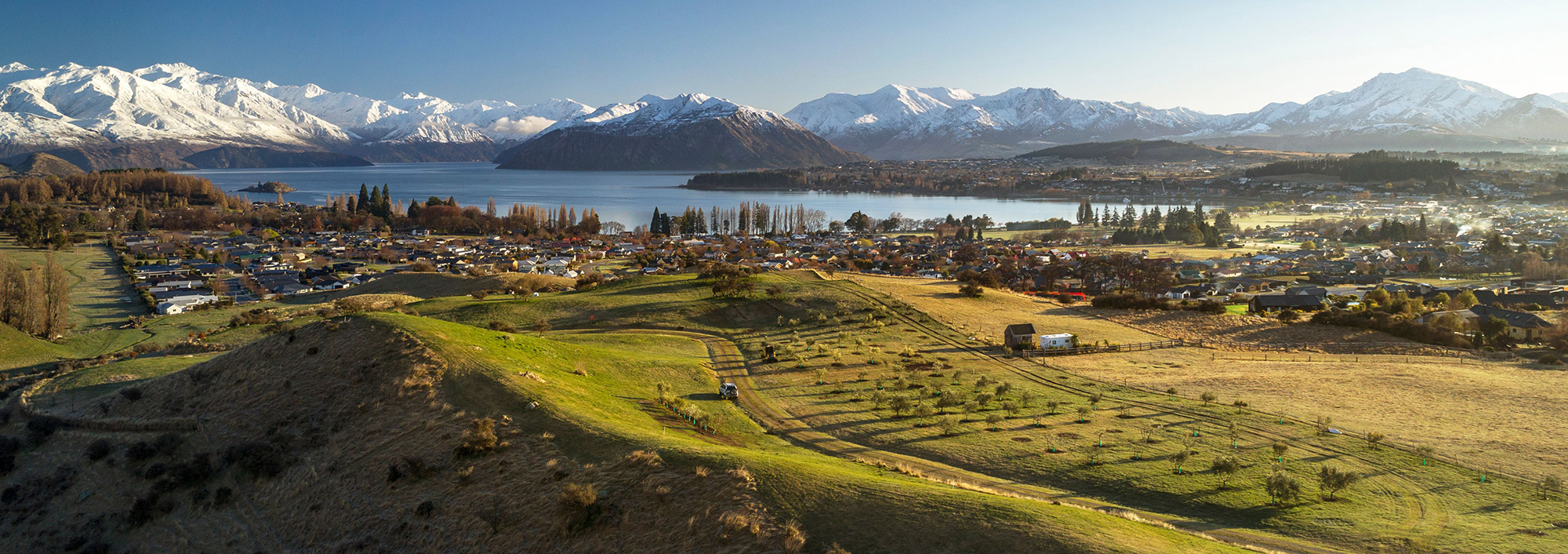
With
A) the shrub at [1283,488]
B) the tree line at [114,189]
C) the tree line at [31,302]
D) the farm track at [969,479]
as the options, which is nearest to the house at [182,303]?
the tree line at [31,302]

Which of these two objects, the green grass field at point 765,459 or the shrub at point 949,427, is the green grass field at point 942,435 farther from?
the shrub at point 949,427

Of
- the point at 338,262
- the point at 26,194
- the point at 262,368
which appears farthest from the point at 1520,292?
the point at 26,194

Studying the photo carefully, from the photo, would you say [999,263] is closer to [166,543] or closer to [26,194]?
[166,543]

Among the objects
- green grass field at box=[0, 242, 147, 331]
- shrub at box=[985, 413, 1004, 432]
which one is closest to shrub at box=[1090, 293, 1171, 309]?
shrub at box=[985, 413, 1004, 432]

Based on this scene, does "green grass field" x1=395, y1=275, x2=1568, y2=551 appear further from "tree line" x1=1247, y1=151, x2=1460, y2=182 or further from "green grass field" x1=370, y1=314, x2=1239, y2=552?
"tree line" x1=1247, y1=151, x2=1460, y2=182

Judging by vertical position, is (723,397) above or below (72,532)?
above

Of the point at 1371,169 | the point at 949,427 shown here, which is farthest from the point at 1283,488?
the point at 1371,169
